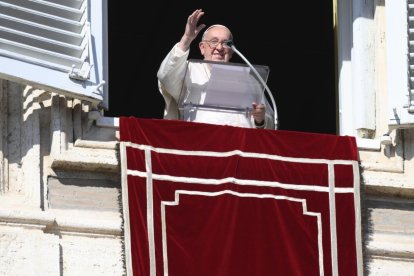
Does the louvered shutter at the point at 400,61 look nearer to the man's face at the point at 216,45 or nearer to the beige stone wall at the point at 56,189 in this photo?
the man's face at the point at 216,45

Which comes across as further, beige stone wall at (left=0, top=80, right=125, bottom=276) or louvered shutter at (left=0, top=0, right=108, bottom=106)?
louvered shutter at (left=0, top=0, right=108, bottom=106)

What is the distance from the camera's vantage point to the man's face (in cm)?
1363

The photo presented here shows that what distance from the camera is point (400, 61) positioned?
13141 mm

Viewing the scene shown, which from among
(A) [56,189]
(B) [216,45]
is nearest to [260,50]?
(B) [216,45]

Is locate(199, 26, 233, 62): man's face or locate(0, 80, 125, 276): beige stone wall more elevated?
locate(199, 26, 233, 62): man's face

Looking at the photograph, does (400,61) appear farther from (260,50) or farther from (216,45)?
(260,50)

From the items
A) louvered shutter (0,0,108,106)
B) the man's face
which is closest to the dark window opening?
the man's face

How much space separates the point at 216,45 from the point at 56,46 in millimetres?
1153

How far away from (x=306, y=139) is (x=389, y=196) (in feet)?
1.55

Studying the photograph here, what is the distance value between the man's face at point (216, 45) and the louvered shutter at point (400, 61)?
0.87 meters

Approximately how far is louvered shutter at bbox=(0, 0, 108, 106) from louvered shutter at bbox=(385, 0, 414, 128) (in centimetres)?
135

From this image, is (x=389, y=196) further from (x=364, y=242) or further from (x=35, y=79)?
(x=35, y=79)

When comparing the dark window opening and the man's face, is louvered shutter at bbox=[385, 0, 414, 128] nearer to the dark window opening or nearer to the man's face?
the man's face

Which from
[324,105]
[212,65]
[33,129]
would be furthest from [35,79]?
[324,105]
